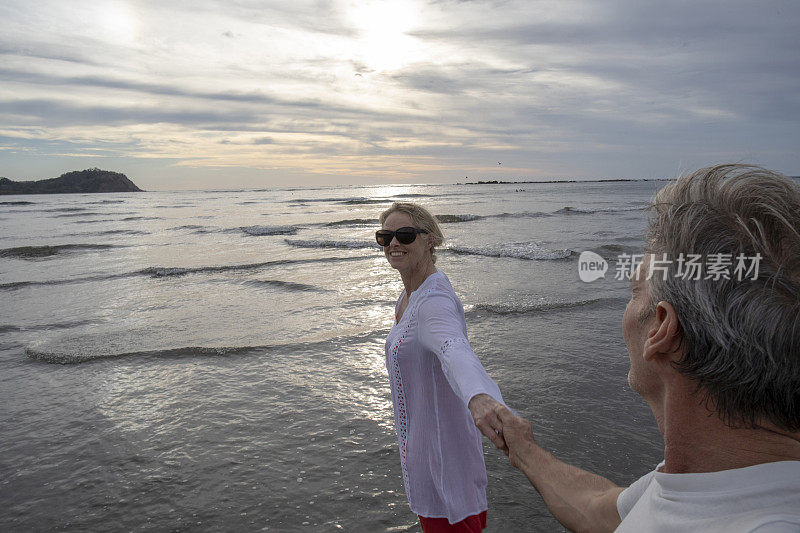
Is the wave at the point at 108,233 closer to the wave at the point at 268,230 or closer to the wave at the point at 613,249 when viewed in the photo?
the wave at the point at 268,230

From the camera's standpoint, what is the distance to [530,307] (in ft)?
31.3

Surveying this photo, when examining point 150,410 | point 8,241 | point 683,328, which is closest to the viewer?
point 683,328

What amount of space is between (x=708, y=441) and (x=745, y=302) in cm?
32

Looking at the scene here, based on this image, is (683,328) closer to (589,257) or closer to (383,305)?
(589,257)

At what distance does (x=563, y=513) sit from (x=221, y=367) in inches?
237

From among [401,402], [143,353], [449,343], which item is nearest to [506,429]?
[449,343]

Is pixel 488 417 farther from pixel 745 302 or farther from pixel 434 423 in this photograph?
pixel 745 302

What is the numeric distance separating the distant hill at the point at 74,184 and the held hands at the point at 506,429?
486 feet

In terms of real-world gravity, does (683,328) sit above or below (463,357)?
above

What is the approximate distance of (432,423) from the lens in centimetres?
268

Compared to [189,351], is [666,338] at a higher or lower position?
higher

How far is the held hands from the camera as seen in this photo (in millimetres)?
1794

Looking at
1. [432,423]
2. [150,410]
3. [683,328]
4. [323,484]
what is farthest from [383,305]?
[683,328]

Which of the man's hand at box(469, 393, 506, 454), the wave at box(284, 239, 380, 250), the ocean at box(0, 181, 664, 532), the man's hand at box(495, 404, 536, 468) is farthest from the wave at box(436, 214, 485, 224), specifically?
the man's hand at box(495, 404, 536, 468)
